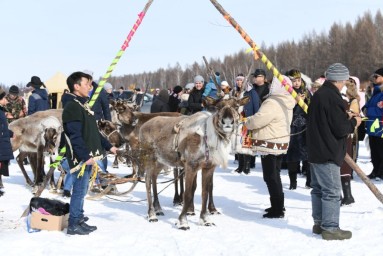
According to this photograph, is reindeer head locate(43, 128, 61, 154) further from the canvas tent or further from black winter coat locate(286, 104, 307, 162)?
the canvas tent

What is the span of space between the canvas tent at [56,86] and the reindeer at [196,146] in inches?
477

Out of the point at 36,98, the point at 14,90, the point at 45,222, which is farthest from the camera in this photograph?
the point at 14,90

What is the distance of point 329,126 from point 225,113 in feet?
4.36

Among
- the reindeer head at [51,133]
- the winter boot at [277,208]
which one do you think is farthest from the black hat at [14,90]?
the winter boot at [277,208]

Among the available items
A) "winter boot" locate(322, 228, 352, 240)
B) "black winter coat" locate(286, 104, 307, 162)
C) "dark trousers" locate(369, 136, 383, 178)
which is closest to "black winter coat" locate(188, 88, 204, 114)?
"black winter coat" locate(286, 104, 307, 162)

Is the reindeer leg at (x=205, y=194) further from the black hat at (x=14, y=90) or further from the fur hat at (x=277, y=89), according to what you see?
the black hat at (x=14, y=90)

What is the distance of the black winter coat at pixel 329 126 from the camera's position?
18.5 feet

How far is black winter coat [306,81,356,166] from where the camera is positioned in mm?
5637

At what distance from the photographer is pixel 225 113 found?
20.5 feet

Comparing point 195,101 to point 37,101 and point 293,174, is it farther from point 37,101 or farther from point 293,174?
point 37,101

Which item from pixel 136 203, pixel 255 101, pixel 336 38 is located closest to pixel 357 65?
pixel 336 38

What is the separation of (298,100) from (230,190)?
10.6ft

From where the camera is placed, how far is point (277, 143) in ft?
23.1

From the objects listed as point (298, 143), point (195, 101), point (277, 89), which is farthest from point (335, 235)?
point (195, 101)
